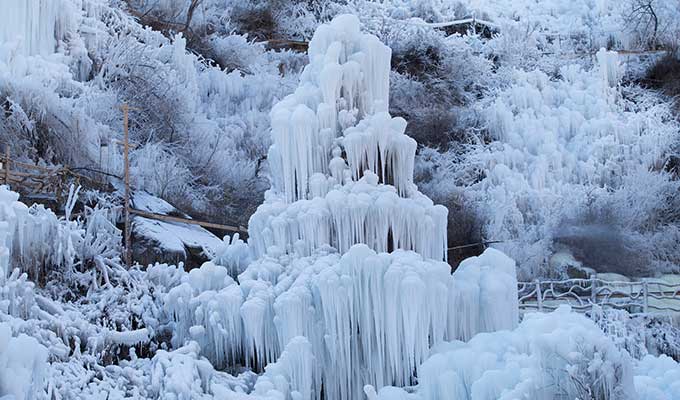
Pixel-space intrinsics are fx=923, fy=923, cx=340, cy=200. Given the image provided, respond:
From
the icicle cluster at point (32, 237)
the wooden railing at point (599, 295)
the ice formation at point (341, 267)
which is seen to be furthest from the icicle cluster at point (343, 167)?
the wooden railing at point (599, 295)

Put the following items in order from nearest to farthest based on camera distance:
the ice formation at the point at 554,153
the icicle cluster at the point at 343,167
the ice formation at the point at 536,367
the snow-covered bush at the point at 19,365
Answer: the snow-covered bush at the point at 19,365
the ice formation at the point at 536,367
the icicle cluster at the point at 343,167
the ice formation at the point at 554,153

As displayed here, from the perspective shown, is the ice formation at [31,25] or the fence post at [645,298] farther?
the ice formation at [31,25]

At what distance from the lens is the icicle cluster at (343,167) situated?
10.6m

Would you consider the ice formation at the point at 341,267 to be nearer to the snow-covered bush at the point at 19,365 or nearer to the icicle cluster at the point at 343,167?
the icicle cluster at the point at 343,167

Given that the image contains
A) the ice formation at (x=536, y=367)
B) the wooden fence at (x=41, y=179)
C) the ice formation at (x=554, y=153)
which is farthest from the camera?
the ice formation at (x=554, y=153)

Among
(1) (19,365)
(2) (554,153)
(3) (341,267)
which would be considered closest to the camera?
(1) (19,365)

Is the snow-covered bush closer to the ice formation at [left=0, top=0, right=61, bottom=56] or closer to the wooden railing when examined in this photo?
the ice formation at [left=0, top=0, right=61, bottom=56]

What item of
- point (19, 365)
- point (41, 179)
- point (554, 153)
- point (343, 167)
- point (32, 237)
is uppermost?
point (343, 167)

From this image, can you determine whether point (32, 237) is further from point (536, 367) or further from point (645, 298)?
point (645, 298)

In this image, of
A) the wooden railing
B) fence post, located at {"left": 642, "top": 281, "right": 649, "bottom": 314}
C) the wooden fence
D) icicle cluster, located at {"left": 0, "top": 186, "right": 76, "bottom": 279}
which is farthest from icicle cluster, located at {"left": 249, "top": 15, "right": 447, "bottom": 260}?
fence post, located at {"left": 642, "top": 281, "right": 649, "bottom": 314}

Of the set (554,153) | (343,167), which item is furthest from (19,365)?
(554,153)

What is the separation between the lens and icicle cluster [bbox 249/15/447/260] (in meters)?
10.6

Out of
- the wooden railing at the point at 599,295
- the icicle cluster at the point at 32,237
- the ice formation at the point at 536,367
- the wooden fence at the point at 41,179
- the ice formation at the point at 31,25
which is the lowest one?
the wooden railing at the point at 599,295

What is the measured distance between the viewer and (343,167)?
10.9 meters
